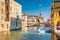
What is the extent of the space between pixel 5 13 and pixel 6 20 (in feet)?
3.54

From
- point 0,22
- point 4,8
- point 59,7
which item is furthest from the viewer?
point 4,8

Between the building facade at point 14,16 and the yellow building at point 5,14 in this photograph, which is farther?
the building facade at point 14,16

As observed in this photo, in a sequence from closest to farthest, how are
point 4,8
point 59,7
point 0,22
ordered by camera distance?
point 59,7
point 0,22
point 4,8

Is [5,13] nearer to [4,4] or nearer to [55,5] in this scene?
[4,4]

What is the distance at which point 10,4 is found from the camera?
92.6ft

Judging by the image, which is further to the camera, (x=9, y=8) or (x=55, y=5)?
(x=9, y=8)

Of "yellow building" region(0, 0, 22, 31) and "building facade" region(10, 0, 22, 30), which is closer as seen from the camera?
"yellow building" region(0, 0, 22, 31)

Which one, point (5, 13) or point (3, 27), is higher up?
point (5, 13)

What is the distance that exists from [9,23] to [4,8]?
7.74 feet

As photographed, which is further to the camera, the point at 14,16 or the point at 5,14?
the point at 14,16

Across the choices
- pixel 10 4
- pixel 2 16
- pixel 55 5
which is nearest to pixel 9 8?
pixel 10 4

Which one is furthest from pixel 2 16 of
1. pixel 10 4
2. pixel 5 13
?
pixel 10 4

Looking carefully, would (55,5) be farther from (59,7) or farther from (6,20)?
(6,20)

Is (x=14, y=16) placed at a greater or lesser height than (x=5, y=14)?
lesser
